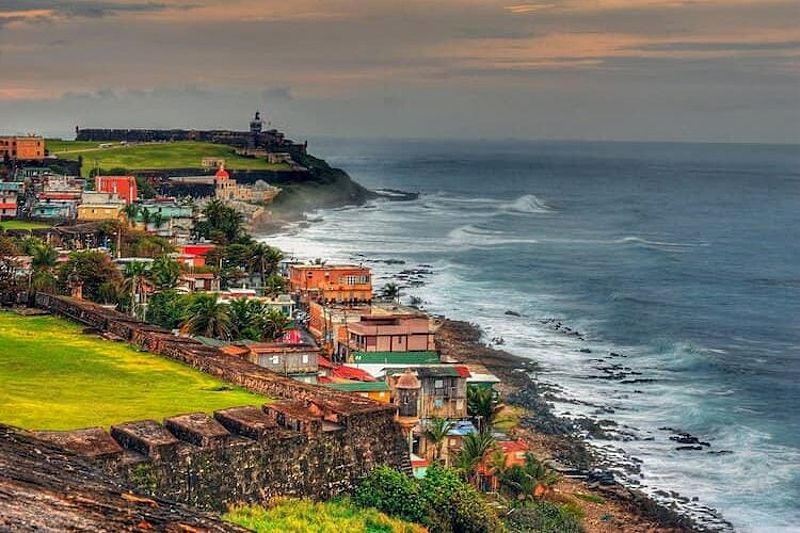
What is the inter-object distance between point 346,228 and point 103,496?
132161 millimetres

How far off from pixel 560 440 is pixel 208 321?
15.1 meters

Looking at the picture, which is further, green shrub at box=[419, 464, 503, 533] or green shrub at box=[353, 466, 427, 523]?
green shrub at box=[419, 464, 503, 533]

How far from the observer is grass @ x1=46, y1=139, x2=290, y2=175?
165 m

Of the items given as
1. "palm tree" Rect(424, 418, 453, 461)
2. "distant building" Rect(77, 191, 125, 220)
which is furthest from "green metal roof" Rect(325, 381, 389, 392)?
"distant building" Rect(77, 191, 125, 220)

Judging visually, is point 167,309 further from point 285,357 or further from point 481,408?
point 481,408

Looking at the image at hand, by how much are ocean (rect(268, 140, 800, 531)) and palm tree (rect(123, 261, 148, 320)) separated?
1920cm

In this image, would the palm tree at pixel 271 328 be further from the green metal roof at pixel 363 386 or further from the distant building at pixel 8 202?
the distant building at pixel 8 202

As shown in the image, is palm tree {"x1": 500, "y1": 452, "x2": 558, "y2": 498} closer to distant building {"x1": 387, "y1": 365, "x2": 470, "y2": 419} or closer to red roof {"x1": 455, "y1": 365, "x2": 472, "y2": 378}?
distant building {"x1": 387, "y1": 365, "x2": 470, "y2": 419}

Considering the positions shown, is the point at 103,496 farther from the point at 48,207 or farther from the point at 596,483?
the point at 48,207

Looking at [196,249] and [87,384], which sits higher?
[87,384]

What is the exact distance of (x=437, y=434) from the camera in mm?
41625

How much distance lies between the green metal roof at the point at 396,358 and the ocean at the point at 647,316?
7563 mm

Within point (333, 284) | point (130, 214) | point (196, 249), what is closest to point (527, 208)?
point (130, 214)

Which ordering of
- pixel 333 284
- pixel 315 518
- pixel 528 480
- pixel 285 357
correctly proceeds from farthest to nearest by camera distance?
pixel 333 284 < pixel 285 357 < pixel 528 480 < pixel 315 518
